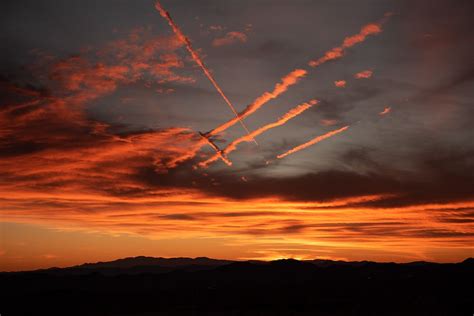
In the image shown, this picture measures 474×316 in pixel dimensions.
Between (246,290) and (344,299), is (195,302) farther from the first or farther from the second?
(344,299)

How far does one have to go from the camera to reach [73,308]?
154000 mm

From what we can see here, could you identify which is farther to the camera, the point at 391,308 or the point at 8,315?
the point at 8,315

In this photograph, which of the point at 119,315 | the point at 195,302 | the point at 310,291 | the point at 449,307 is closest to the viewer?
the point at 449,307

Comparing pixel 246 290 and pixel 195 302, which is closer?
pixel 195 302

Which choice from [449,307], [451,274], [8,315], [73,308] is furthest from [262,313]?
[451,274]

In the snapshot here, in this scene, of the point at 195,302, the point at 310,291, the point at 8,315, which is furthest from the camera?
the point at 310,291

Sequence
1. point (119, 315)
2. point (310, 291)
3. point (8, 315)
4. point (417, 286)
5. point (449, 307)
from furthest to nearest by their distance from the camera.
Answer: point (310, 291) < point (417, 286) < point (8, 315) < point (119, 315) < point (449, 307)

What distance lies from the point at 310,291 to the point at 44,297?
10857 cm

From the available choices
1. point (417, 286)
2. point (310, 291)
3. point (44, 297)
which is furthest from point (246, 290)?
point (44, 297)

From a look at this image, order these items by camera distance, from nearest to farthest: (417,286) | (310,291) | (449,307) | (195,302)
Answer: (449,307)
(195,302)
(417,286)
(310,291)

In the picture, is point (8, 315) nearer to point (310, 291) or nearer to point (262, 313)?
point (262, 313)

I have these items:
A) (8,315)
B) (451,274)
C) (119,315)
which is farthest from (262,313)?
(451,274)

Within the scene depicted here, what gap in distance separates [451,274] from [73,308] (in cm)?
15999

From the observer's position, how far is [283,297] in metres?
170
